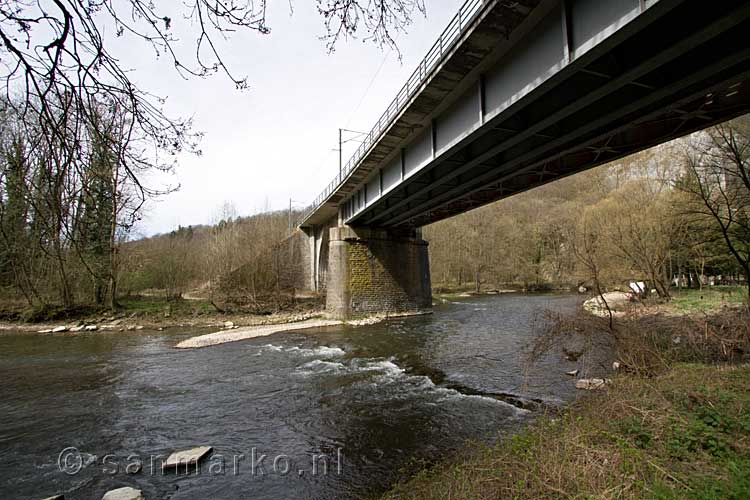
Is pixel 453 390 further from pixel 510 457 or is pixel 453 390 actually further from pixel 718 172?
pixel 718 172

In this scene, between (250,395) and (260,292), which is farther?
(260,292)

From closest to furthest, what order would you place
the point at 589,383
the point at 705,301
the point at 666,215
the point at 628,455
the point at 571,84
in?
the point at 628,455
the point at 571,84
the point at 589,383
the point at 705,301
the point at 666,215

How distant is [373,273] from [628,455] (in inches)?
855

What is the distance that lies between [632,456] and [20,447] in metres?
9.04

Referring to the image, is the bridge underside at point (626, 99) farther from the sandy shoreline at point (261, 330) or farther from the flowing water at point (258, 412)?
the sandy shoreline at point (261, 330)

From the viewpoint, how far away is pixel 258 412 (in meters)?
Result: 8.23

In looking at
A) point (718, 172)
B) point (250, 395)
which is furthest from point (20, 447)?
point (718, 172)

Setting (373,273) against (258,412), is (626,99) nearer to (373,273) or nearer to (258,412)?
(258,412)

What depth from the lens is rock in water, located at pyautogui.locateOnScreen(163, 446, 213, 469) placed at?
5.87m

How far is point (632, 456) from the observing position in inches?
154

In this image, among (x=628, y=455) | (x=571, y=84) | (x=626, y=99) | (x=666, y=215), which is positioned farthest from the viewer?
(x=666, y=215)

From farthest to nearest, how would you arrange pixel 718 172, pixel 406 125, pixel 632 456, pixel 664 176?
pixel 664 176
pixel 718 172
pixel 406 125
pixel 632 456

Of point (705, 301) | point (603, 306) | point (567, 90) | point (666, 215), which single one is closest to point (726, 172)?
point (603, 306)

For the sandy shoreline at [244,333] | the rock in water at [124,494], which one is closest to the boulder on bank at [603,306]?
the rock in water at [124,494]
